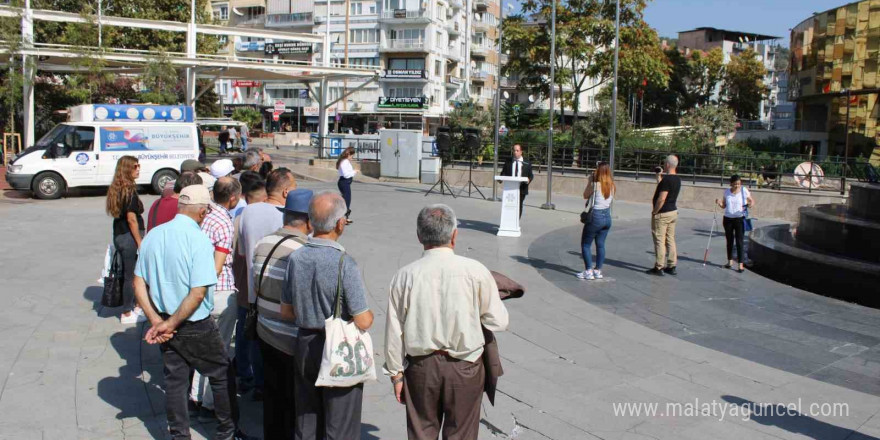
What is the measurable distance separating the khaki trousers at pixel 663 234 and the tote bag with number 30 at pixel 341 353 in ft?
25.2

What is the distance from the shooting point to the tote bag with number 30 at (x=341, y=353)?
349 cm

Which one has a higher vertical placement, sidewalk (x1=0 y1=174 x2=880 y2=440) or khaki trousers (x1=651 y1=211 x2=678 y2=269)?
khaki trousers (x1=651 y1=211 x2=678 y2=269)

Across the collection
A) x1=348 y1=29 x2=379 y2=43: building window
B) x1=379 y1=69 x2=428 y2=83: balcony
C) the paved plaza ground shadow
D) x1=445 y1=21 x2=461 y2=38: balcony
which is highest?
x1=445 y1=21 x2=461 y2=38: balcony

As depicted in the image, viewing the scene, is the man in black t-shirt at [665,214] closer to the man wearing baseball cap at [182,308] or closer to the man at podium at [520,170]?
the man at podium at [520,170]

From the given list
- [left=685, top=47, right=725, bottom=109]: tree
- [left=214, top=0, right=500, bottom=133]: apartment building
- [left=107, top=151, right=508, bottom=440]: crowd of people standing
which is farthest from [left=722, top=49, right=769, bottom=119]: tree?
[left=107, top=151, right=508, bottom=440]: crowd of people standing

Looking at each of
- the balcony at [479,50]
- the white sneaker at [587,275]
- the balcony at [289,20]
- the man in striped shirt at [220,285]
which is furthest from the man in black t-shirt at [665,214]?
the balcony at [479,50]

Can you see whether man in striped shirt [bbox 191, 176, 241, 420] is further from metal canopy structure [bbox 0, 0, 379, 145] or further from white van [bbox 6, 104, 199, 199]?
metal canopy structure [bbox 0, 0, 379, 145]

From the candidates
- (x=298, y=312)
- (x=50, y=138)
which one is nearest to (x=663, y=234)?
(x=298, y=312)

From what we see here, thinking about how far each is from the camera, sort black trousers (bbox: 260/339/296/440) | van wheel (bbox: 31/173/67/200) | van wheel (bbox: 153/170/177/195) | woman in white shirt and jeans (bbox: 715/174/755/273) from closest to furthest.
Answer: black trousers (bbox: 260/339/296/440) → woman in white shirt and jeans (bbox: 715/174/755/273) → van wheel (bbox: 31/173/67/200) → van wheel (bbox: 153/170/177/195)

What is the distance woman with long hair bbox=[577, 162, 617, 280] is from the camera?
9.75m

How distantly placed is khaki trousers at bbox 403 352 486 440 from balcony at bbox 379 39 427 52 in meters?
63.3

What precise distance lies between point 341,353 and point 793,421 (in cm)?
356

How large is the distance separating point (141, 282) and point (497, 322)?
86.8 inches

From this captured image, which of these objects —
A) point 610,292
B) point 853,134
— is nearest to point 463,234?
point 610,292
